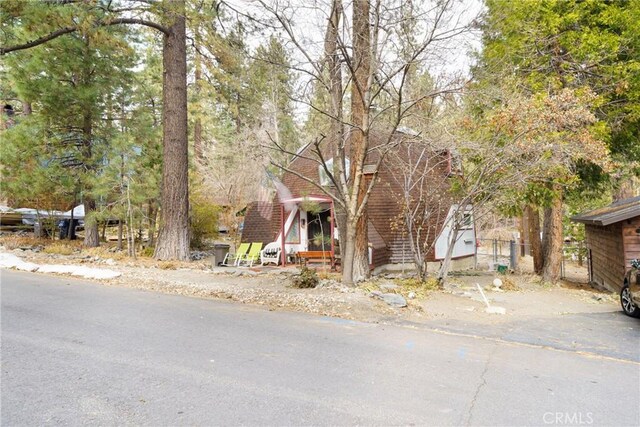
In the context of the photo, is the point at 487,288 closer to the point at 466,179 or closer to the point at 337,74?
the point at 466,179

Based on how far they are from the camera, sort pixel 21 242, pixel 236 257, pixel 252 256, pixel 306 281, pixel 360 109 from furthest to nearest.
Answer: pixel 236 257
pixel 252 256
pixel 21 242
pixel 360 109
pixel 306 281

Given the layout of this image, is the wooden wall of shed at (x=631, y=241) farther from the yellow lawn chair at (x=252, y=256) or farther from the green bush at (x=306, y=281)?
the yellow lawn chair at (x=252, y=256)

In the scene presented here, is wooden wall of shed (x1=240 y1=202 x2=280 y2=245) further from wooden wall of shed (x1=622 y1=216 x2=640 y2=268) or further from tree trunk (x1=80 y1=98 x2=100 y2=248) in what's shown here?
wooden wall of shed (x1=622 y1=216 x2=640 y2=268)

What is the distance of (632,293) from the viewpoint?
784 cm

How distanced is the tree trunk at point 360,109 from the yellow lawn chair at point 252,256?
→ 6.05 meters

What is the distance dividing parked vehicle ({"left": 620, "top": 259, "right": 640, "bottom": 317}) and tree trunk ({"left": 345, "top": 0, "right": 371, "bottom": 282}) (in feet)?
17.9

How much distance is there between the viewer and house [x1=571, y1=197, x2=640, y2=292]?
1080 centimetres

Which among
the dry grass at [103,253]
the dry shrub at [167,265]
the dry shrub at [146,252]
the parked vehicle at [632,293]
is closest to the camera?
the parked vehicle at [632,293]

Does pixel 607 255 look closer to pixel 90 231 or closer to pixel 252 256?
pixel 252 256

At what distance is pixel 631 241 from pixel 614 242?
1.41 metres

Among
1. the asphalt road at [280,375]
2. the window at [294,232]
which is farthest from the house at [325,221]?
the asphalt road at [280,375]

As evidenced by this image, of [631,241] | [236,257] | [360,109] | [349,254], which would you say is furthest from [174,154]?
[631,241]

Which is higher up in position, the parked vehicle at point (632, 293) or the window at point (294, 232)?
the window at point (294, 232)

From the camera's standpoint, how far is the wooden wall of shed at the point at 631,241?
10.9 metres
